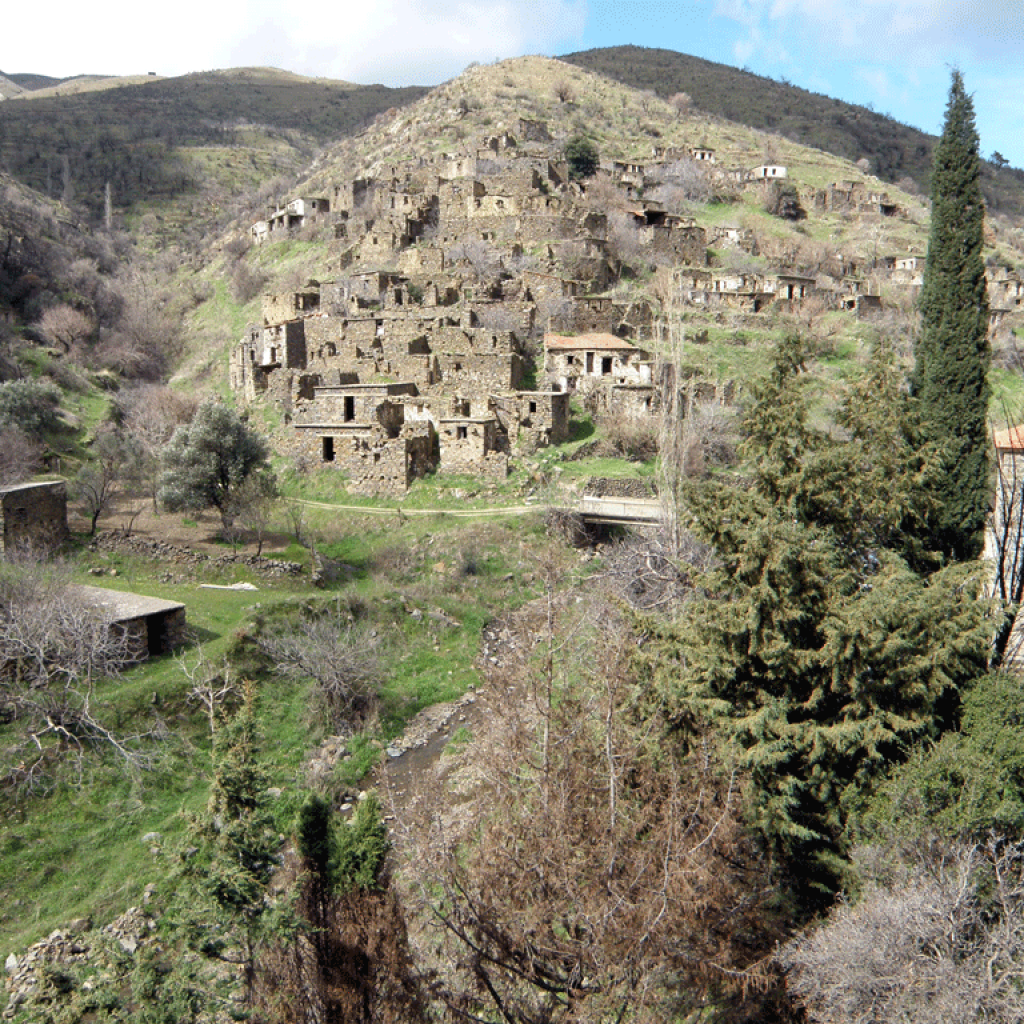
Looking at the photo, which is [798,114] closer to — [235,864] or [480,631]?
[480,631]

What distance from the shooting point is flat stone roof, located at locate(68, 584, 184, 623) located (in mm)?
16094

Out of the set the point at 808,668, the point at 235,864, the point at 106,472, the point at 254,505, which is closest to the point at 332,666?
the point at 254,505

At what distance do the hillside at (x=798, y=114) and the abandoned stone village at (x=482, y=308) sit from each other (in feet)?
211

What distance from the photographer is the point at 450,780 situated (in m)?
15.4

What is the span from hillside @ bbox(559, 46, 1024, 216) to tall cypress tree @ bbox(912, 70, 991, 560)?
91018 millimetres

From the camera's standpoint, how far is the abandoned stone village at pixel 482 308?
27938mm

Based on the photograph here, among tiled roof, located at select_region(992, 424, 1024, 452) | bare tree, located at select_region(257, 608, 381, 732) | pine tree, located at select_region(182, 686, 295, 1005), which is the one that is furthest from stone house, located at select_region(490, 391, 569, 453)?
pine tree, located at select_region(182, 686, 295, 1005)

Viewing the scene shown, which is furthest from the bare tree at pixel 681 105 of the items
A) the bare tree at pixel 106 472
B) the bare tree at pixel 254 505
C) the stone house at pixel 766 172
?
the bare tree at pixel 254 505

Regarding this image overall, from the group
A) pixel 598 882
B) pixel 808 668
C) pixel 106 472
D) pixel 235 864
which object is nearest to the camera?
pixel 598 882

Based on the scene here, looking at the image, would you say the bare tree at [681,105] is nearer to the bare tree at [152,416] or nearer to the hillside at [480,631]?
the hillside at [480,631]

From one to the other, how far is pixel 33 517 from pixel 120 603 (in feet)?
14.4

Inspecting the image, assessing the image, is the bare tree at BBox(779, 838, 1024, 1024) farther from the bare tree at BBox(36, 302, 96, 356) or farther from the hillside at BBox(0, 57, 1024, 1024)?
the bare tree at BBox(36, 302, 96, 356)

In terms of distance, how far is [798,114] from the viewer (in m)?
119

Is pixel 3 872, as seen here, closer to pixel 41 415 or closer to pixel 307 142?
pixel 41 415
